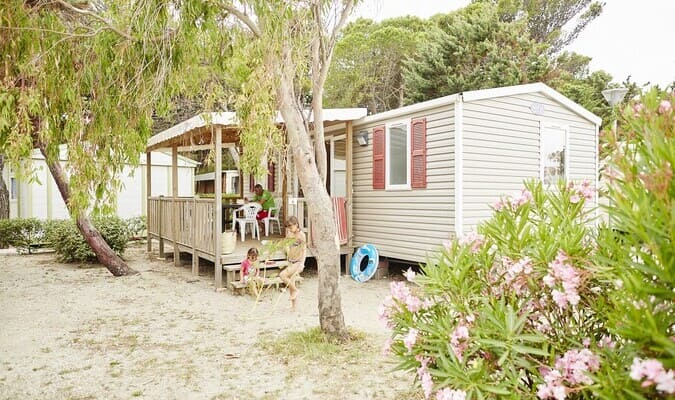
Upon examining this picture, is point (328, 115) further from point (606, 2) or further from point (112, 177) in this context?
point (606, 2)

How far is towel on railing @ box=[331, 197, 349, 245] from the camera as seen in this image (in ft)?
28.6

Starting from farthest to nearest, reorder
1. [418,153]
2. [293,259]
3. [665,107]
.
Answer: [418,153]
[293,259]
[665,107]

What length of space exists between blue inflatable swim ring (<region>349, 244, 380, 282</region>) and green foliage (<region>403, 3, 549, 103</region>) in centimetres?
1229

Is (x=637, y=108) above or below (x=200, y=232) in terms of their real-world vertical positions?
above

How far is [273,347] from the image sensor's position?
15.5 ft

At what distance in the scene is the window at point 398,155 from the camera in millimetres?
8086

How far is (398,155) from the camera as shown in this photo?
8.27 m

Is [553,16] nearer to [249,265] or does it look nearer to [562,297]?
[249,265]

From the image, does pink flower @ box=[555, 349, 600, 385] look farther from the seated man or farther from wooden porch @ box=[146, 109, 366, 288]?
the seated man

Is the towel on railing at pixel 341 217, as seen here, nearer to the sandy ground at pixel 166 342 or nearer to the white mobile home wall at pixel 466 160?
the white mobile home wall at pixel 466 160

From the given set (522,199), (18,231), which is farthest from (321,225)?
(18,231)

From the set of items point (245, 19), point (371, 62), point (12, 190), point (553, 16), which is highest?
point (553, 16)

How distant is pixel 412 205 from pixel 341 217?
1453 mm

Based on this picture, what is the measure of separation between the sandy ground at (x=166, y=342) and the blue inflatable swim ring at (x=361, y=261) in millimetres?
192
